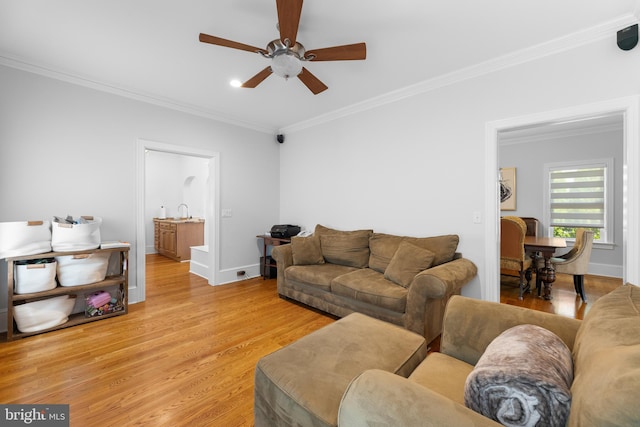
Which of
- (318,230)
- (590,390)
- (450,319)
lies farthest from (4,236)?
(590,390)

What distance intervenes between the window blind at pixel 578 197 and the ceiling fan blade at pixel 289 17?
578 cm

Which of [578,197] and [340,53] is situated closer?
[340,53]

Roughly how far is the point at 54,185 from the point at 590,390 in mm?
4267

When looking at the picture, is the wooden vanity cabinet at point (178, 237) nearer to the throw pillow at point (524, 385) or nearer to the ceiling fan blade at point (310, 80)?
the ceiling fan blade at point (310, 80)

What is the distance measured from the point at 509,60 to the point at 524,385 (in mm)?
2949

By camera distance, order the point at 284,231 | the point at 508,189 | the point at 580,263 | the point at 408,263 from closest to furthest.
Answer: the point at 408,263 → the point at 580,263 → the point at 284,231 → the point at 508,189

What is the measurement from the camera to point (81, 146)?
3092mm

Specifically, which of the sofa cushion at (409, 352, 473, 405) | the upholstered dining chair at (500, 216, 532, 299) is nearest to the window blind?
the upholstered dining chair at (500, 216, 532, 299)

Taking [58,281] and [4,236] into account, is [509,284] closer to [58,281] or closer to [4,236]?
[58,281]

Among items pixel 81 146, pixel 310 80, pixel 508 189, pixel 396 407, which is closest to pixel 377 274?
pixel 310 80

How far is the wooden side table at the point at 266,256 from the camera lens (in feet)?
14.5

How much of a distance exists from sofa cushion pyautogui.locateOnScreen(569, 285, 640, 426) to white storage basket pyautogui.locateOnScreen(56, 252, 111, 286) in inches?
150

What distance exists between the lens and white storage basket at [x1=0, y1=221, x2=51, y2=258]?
2.54 meters

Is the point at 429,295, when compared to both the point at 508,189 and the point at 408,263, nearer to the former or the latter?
the point at 408,263
